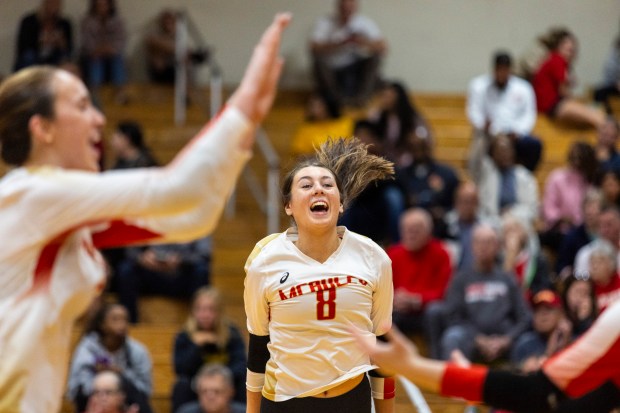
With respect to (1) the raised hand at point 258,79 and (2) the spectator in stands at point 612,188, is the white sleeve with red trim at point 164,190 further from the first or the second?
(2) the spectator in stands at point 612,188

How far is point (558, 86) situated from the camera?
14.5m

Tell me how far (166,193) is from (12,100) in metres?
0.57

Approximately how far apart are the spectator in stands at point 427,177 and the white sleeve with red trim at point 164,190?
862cm

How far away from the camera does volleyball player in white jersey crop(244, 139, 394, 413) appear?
486 centimetres

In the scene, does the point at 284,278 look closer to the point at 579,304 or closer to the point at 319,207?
the point at 319,207

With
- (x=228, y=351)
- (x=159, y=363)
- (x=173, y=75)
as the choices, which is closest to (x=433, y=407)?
(x=228, y=351)

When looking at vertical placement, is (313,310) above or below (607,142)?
above

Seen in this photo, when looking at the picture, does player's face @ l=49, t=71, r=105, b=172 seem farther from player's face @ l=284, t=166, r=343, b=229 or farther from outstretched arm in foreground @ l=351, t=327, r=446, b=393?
player's face @ l=284, t=166, r=343, b=229

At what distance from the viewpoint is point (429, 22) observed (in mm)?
15789

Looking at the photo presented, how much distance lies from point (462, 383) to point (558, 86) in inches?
461

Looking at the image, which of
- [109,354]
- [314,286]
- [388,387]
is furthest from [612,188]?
[314,286]

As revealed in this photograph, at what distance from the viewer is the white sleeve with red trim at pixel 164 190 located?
2811mm

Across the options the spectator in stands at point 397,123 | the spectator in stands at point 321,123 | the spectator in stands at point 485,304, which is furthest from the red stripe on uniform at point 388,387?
the spectator in stands at point 321,123

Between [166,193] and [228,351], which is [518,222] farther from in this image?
[166,193]
